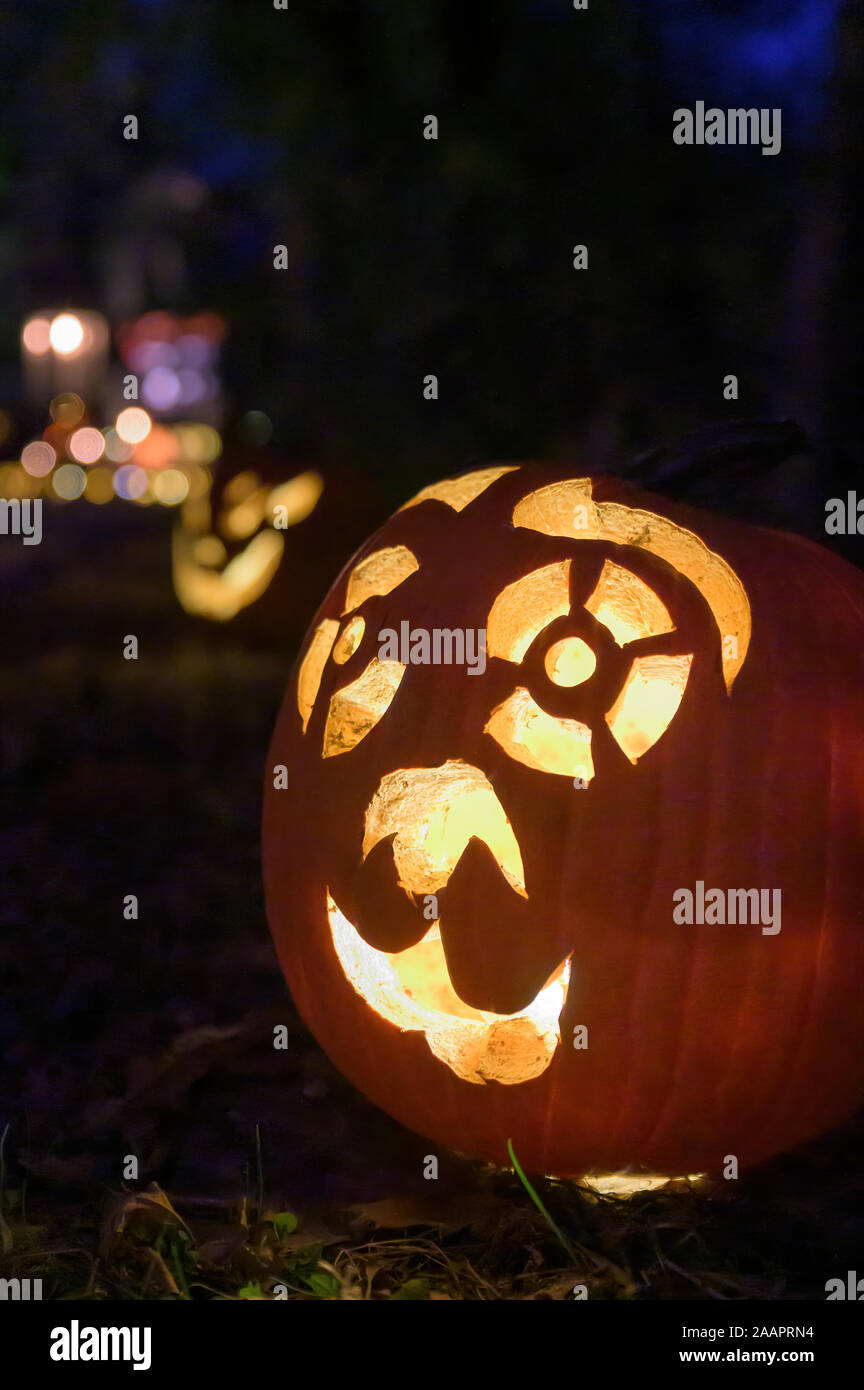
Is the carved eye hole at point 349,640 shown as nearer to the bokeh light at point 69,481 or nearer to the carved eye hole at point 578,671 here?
the carved eye hole at point 578,671

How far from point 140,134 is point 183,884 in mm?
2761

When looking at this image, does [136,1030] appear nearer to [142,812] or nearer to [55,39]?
[142,812]

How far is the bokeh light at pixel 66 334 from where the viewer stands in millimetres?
5438

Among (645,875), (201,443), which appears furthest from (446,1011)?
(201,443)

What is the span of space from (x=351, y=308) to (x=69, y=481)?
4257 mm

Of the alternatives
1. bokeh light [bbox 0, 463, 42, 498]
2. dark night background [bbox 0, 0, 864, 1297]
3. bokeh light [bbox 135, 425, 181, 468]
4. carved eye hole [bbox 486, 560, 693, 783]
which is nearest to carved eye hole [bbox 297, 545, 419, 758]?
carved eye hole [bbox 486, 560, 693, 783]

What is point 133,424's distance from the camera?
7891 millimetres

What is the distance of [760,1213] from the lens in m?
2.26

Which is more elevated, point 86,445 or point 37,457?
point 86,445

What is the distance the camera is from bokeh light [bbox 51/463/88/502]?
756cm

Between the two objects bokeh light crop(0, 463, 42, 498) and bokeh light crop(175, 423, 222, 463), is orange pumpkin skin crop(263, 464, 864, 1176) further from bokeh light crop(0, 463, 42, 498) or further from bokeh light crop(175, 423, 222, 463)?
bokeh light crop(0, 463, 42, 498)

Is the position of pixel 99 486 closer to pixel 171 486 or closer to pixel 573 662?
pixel 171 486

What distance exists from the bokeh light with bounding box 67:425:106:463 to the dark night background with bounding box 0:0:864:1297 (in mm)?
1546

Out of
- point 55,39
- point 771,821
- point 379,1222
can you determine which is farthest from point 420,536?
point 55,39
